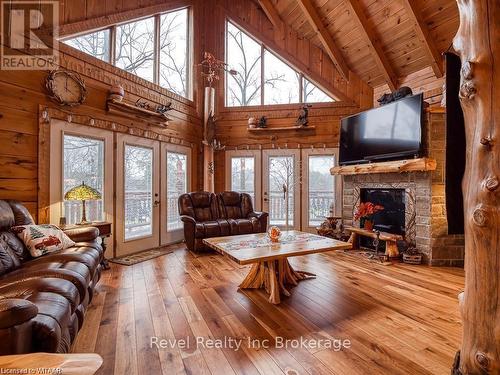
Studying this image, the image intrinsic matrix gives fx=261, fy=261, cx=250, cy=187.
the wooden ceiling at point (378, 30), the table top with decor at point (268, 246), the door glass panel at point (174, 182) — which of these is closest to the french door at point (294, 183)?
the door glass panel at point (174, 182)

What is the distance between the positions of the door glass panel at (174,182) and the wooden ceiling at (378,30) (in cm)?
372

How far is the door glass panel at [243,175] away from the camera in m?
5.99

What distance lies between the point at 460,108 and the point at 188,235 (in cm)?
409

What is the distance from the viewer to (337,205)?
225 inches

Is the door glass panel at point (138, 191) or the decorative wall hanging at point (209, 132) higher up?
the decorative wall hanging at point (209, 132)

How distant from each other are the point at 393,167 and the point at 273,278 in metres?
2.70

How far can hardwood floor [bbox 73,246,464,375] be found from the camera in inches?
66.7

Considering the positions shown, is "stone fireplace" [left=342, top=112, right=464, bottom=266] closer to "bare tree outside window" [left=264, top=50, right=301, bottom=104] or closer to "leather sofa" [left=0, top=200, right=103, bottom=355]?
"bare tree outside window" [left=264, top=50, right=301, bottom=104]

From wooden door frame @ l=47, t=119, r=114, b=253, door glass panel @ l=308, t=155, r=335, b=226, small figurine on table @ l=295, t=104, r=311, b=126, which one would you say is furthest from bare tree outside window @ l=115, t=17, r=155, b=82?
door glass panel @ l=308, t=155, r=335, b=226

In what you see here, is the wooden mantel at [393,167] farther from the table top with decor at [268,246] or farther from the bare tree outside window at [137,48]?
the bare tree outside window at [137,48]

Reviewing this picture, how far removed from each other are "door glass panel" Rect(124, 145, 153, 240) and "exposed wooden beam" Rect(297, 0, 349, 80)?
3.87m

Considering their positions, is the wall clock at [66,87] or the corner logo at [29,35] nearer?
the corner logo at [29,35]

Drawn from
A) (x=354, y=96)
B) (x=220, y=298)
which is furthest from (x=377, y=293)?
(x=354, y=96)

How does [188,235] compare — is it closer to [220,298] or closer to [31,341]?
[220,298]
